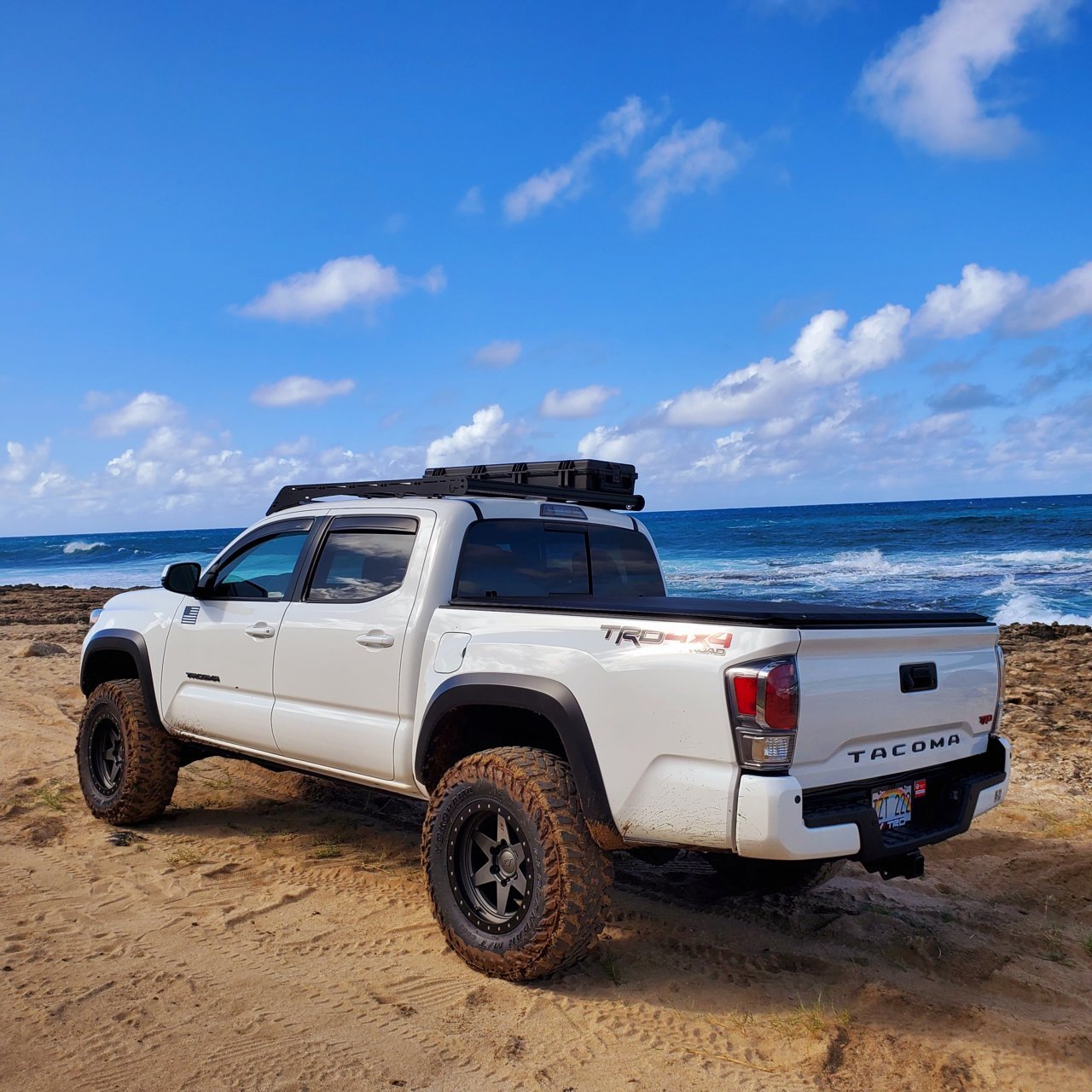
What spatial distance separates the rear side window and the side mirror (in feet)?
5.70

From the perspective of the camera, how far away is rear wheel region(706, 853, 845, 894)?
444cm

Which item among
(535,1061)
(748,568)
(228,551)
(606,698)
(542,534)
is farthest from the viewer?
(748,568)

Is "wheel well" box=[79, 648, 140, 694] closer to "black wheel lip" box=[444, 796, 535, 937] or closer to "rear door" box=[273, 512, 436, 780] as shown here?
"rear door" box=[273, 512, 436, 780]

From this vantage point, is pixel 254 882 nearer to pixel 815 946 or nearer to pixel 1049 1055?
pixel 815 946

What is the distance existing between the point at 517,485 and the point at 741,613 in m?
1.82

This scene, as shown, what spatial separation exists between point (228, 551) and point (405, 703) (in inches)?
70.7

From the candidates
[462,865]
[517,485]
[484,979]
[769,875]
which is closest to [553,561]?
[517,485]

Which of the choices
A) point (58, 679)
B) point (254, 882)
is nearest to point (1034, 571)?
point (58, 679)

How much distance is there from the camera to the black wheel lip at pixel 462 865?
141 inches

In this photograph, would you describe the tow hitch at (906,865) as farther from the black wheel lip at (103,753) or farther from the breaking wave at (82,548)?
the breaking wave at (82,548)

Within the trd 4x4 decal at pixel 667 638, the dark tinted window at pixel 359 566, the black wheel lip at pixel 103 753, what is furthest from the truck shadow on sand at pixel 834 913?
the dark tinted window at pixel 359 566

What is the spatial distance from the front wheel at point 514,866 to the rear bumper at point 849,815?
66cm

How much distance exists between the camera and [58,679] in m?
10.6

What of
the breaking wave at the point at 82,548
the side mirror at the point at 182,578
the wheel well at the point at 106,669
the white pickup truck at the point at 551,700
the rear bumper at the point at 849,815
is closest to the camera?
the rear bumper at the point at 849,815
